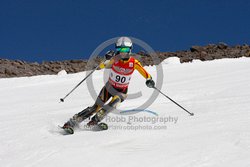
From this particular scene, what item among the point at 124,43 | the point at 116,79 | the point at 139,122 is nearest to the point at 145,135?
the point at 139,122

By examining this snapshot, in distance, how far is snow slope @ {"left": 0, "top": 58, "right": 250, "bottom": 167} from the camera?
4.74 m

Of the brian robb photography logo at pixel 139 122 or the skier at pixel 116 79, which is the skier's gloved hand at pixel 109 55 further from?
the brian robb photography logo at pixel 139 122

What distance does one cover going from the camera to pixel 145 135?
6051 millimetres

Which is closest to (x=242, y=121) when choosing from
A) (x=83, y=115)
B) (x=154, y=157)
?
(x=154, y=157)

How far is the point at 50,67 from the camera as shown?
101 feet

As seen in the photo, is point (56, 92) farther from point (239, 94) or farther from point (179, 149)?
point (179, 149)

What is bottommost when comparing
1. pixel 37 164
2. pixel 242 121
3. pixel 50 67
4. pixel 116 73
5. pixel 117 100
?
pixel 37 164

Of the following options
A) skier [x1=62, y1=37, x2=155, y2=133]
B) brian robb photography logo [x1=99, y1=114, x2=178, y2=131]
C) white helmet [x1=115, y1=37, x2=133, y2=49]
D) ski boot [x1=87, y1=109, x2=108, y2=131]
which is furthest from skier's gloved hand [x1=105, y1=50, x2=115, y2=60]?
brian robb photography logo [x1=99, y1=114, x2=178, y2=131]

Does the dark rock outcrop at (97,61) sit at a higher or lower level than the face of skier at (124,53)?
higher

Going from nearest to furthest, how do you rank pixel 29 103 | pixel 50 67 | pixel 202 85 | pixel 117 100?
pixel 117 100, pixel 29 103, pixel 202 85, pixel 50 67

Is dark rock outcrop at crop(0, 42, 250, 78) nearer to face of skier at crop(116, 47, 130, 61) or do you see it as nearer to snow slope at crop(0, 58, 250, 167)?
snow slope at crop(0, 58, 250, 167)

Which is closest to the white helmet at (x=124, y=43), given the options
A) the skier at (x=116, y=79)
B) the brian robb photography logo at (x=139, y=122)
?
the skier at (x=116, y=79)

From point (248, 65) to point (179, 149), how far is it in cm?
1234

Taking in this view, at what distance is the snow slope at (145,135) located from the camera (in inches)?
187
